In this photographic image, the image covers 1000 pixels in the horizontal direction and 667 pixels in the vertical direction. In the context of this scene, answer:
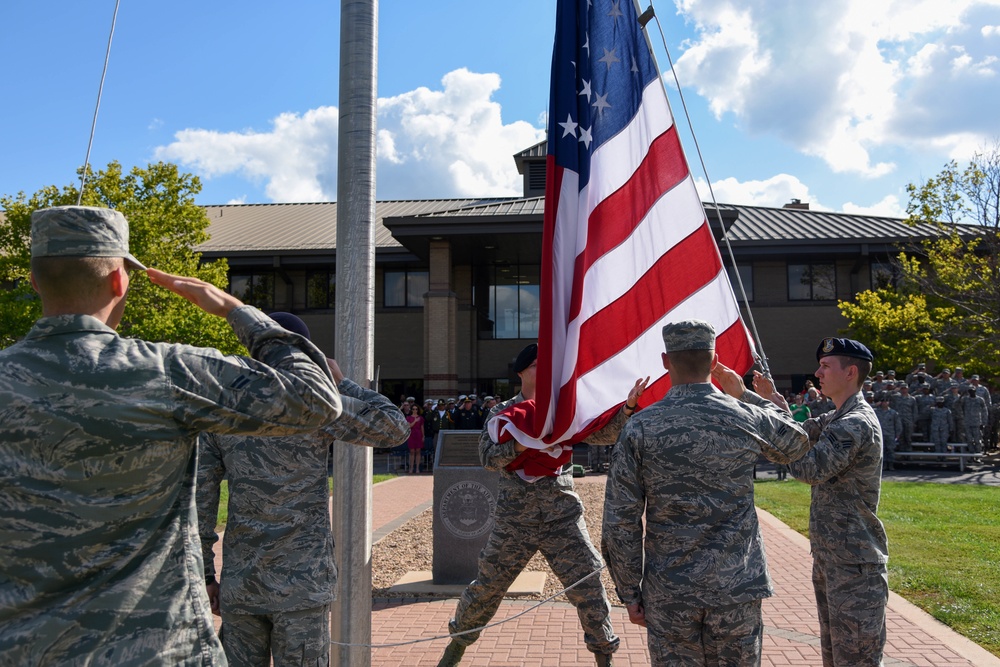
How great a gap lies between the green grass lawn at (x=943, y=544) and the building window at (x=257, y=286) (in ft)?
76.4

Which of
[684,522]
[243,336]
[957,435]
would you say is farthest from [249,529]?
[957,435]

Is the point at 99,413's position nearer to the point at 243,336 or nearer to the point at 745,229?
the point at 243,336

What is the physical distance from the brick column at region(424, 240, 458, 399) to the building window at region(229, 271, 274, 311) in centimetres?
Result: 811

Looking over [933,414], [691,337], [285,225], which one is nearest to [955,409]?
[933,414]

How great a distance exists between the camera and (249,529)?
3424mm

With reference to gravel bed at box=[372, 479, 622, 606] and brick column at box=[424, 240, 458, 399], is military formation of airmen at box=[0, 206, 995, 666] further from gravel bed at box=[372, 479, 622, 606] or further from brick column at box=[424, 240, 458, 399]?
brick column at box=[424, 240, 458, 399]

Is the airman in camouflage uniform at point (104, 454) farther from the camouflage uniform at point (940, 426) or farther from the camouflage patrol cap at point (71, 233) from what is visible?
the camouflage uniform at point (940, 426)

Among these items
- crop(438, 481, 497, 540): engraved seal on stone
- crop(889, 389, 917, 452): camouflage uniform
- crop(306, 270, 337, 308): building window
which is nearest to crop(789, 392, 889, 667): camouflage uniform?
crop(438, 481, 497, 540): engraved seal on stone

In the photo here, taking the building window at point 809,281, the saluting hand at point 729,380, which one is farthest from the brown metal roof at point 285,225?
the saluting hand at point 729,380

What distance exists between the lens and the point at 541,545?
16.7 ft

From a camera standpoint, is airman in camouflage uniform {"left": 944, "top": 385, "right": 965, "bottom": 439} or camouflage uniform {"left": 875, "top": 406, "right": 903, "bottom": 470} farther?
airman in camouflage uniform {"left": 944, "top": 385, "right": 965, "bottom": 439}

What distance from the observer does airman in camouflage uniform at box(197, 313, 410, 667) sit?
3.35 metres

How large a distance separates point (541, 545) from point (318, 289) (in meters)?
29.4

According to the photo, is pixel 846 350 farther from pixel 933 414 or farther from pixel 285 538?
pixel 933 414
